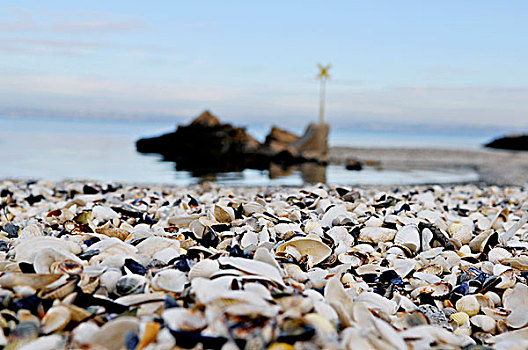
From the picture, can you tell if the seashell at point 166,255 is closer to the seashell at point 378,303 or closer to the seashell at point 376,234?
the seashell at point 378,303

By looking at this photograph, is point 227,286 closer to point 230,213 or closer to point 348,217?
point 230,213

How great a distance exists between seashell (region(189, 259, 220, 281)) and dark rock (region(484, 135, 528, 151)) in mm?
35421

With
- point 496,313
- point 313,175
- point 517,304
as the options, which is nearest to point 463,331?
point 496,313

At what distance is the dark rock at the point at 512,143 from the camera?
108 feet

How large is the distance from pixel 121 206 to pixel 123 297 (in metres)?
1.69

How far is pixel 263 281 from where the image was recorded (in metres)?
1.68

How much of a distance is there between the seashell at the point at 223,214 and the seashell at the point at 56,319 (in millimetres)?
1290

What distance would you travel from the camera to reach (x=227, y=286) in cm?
162

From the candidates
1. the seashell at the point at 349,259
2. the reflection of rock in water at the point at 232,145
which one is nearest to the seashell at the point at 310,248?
the seashell at the point at 349,259

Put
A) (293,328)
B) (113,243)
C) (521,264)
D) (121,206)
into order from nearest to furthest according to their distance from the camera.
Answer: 1. (293,328)
2. (113,243)
3. (521,264)
4. (121,206)

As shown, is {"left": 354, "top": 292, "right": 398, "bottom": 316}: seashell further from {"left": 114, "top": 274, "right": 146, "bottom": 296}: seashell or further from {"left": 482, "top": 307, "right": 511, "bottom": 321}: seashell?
{"left": 114, "top": 274, "right": 146, "bottom": 296}: seashell

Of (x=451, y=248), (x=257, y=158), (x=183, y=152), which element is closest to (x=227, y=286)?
(x=451, y=248)

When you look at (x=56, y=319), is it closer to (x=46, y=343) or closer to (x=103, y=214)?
(x=46, y=343)

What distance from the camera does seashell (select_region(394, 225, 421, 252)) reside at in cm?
267
